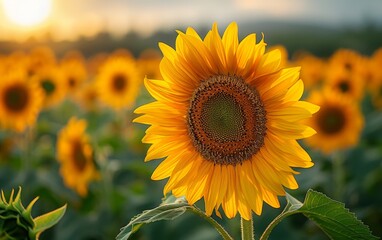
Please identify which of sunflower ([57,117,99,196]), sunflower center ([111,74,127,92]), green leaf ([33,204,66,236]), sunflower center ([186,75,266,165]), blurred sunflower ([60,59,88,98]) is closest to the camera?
green leaf ([33,204,66,236])

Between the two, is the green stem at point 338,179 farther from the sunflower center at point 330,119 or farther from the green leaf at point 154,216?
the green leaf at point 154,216

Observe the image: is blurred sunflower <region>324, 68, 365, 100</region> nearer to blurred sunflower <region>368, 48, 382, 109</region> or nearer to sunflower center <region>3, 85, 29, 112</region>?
blurred sunflower <region>368, 48, 382, 109</region>

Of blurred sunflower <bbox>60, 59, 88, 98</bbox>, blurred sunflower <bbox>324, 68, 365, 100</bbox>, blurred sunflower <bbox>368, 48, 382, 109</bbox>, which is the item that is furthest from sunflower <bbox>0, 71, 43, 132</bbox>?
blurred sunflower <bbox>368, 48, 382, 109</bbox>

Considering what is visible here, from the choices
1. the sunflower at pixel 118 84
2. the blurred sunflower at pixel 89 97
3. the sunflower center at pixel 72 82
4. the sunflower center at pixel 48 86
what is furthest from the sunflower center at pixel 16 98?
the blurred sunflower at pixel 89 97

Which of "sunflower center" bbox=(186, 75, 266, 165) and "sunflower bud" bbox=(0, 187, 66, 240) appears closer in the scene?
"sunflower bud" bbox=(0, 187, 66, 240)

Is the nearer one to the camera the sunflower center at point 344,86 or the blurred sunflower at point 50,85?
the sunflower center at point 344,86

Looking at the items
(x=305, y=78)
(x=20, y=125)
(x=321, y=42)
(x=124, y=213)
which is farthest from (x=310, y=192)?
(x=321, y=42)
